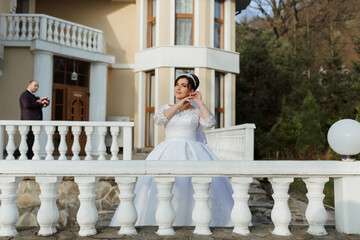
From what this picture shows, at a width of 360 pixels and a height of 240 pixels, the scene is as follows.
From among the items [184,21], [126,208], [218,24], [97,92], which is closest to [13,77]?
[97,92]

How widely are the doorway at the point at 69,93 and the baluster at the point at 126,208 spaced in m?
10.0

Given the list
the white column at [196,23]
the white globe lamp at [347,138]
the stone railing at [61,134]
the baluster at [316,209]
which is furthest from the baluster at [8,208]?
the white column at [196,23]

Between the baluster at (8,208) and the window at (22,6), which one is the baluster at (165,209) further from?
the window at (22,6)

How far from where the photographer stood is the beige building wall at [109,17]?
1362 centimetres

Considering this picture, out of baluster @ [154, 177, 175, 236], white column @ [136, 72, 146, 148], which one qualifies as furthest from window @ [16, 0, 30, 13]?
baluster @ [154, 177, 175, 236]

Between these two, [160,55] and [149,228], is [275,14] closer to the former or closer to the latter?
[160,55]

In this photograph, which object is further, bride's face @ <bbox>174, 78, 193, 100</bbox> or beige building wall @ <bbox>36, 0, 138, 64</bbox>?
beige building wall @ <bbox>36, 0, 138, 64</bbox>

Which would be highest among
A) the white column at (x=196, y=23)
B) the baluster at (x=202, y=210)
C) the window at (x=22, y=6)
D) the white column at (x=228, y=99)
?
the window at (x=22, y=6)

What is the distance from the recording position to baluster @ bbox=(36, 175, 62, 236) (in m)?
2.30

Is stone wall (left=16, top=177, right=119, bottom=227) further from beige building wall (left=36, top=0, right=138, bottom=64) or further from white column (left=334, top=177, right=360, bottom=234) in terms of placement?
beige building wall (left=36, top=0, right=138, bottom=64)

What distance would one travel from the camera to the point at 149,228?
2.53 m

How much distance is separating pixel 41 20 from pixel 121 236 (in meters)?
10.3

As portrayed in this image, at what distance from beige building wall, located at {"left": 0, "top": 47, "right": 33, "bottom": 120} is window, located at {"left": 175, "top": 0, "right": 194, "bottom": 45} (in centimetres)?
508

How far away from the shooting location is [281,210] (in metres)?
2.41
